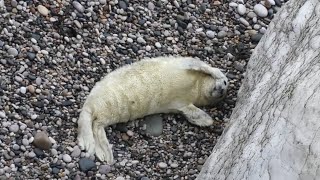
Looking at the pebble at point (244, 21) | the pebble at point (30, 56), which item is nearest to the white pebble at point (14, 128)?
the pebble at point (30, 56)

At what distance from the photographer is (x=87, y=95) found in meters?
4.71

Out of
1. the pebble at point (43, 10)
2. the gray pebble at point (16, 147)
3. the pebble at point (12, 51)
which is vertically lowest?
the gray pebble at point (16, 147)

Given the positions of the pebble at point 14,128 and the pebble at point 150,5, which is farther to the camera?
the pebble at point 150,5

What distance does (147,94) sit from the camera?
4.70 metres

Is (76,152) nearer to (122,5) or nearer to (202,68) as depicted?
(202,68)

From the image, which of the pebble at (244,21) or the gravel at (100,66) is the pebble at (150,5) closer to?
the gravel at (100,66)

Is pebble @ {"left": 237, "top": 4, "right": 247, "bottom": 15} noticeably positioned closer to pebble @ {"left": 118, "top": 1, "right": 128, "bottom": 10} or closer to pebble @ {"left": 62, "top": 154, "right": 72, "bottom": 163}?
pebble @ {"left": 118, "top": 1, "right": 128, "bottom": 10}

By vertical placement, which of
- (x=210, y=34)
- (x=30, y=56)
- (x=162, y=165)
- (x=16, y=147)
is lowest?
(x=16, y=147)

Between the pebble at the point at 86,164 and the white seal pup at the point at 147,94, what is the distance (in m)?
0.05

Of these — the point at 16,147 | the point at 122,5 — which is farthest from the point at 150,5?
the point at 16,147

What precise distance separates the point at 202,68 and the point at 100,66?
1.96 feet

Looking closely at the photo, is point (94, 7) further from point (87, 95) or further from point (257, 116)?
point (257, 116)

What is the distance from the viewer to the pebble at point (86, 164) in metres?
4.43

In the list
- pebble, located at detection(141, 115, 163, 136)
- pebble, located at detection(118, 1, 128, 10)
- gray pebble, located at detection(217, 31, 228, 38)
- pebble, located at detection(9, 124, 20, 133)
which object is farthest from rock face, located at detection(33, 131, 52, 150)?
gray pebble, located at detection(217, 31, 228, 38)
